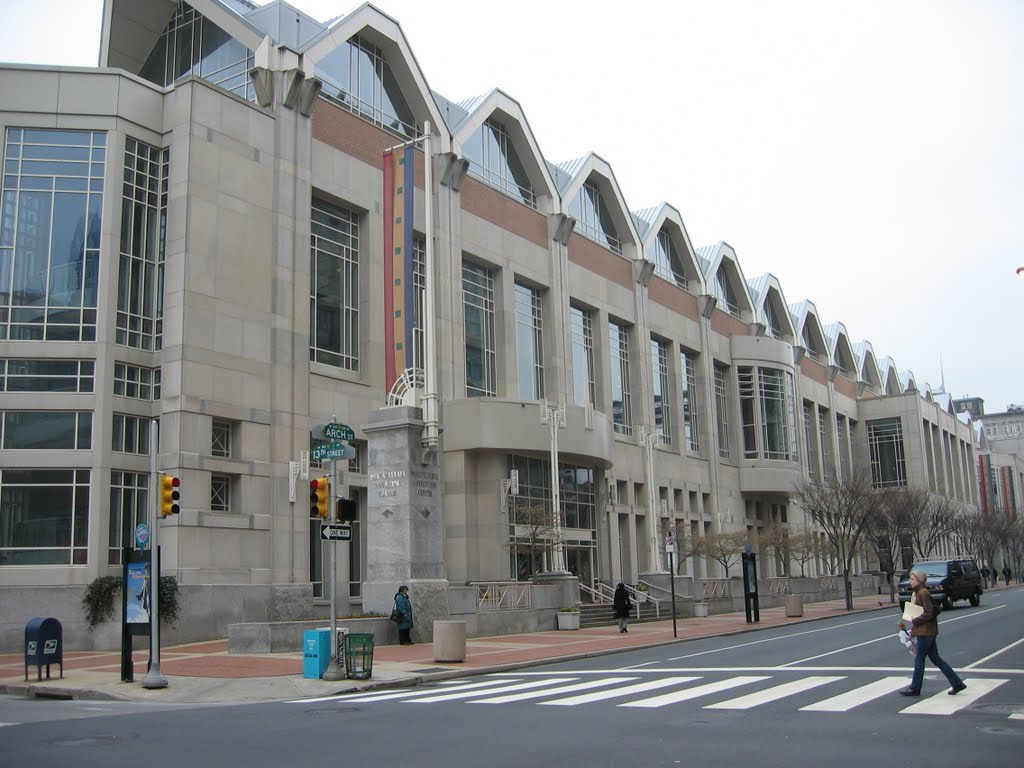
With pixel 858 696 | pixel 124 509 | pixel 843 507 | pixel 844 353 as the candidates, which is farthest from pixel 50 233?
pixel 844 353

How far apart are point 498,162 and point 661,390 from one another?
57.9 ft

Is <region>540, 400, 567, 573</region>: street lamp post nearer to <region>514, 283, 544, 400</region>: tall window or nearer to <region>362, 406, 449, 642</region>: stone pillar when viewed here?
<region>514, 283, 544, 400</region>: tall window

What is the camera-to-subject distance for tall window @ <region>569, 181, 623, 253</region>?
52625mm

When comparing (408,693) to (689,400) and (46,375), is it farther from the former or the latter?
(689,400)

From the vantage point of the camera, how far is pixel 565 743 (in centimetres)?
1045

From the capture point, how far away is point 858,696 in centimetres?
1390

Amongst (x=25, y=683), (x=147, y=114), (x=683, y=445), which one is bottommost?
(x=25, y=683)

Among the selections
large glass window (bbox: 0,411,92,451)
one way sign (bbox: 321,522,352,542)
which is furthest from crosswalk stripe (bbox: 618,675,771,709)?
large glass window (bbox: 0,411,92,451)

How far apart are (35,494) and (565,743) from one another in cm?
2270

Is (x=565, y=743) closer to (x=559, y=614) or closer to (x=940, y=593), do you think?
(x=559, y=614)

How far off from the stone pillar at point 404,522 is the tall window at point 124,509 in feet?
24.4

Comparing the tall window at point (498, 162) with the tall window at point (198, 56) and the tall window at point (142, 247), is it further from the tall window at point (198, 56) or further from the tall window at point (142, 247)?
the tall window at point (142, 247)

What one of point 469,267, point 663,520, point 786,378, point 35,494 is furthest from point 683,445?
point 35,494

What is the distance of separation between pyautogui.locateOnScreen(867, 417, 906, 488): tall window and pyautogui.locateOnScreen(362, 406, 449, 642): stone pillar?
68.1 meters
